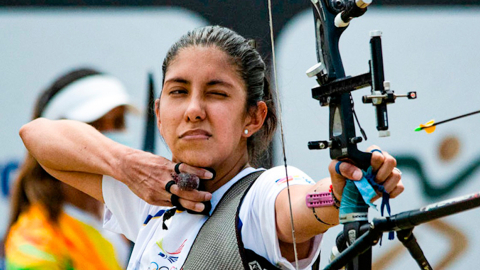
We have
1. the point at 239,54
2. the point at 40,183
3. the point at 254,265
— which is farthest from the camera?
the point at 40,183

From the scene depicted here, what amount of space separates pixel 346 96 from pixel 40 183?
2.18 m

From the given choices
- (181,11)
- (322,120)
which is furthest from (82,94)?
(322,120)

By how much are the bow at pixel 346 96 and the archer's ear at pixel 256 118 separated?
16.6 inches

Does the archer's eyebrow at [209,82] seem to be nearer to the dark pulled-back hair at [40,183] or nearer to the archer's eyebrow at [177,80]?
the archer's eyebrow at [177,80]

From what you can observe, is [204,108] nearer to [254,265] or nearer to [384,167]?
[254,265]

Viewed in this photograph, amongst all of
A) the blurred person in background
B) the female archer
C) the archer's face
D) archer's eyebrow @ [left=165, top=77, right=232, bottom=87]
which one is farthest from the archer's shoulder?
the blurred person in background

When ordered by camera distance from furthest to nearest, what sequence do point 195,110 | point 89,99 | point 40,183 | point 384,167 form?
point 89,99 → point 40,183 → point 195,110 → point 384,167

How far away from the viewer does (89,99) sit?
3.30 meters

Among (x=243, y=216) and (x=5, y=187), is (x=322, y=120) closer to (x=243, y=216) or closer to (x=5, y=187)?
(x=243, y=216)

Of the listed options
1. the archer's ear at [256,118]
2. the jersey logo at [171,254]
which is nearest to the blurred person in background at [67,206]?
the jersey logo at [171,254]

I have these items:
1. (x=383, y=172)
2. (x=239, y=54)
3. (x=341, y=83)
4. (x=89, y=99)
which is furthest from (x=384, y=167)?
(x=89, y=99)

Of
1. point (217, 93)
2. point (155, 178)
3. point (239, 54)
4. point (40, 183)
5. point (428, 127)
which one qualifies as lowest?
point (40, 183)

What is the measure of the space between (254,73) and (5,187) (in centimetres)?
179

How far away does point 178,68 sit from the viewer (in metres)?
1.71
